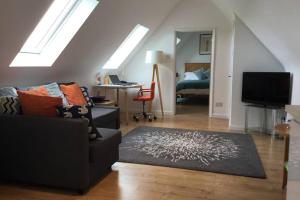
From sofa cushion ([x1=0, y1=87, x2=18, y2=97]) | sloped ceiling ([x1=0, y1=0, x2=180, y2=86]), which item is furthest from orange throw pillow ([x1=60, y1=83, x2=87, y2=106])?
sofa cushion ([x1=0, y1=87, x2=18, y2=97])

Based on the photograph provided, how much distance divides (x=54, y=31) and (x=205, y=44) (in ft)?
19.4

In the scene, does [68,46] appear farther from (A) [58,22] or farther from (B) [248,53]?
(B) [248,53]

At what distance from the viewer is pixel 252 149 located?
4031mm

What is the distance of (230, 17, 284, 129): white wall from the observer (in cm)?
504

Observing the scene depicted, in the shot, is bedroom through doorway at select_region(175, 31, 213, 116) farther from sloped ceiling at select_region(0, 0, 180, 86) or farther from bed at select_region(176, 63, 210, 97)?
sloped ceiling at select_region(0, 0, 180, 86)

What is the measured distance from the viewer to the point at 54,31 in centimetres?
416

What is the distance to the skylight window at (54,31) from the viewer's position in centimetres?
392

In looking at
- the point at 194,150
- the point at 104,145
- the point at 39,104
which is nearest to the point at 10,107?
the point at 39,104

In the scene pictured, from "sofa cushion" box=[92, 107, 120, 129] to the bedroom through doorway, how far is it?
344 cm

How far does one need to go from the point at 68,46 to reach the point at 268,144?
3351 mm

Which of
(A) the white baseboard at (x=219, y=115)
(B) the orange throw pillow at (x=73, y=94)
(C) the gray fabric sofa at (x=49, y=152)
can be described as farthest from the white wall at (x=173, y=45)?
(C) the gray fabric sofa at (x=49, y=152)

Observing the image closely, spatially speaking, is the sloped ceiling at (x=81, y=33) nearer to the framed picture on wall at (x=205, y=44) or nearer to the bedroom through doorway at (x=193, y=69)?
the bedroom through doorway at (x=193, y=69)

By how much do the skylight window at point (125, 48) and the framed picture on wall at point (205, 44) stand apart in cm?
328

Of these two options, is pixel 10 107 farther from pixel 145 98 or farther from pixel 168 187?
pixel 145 98
